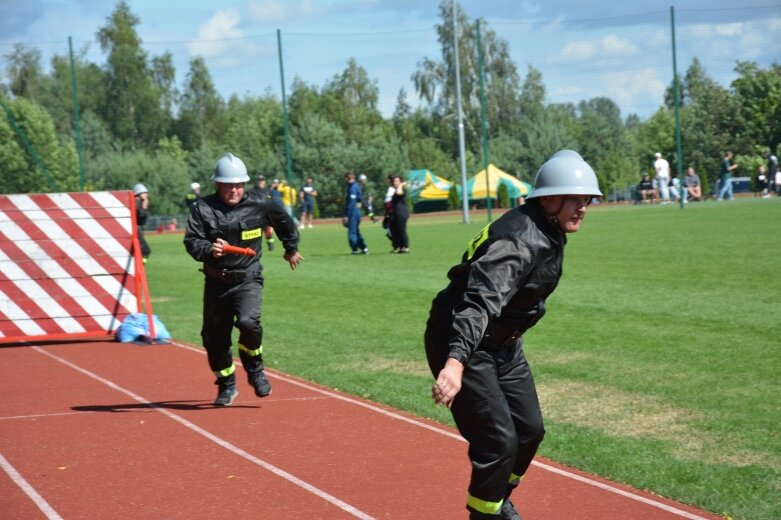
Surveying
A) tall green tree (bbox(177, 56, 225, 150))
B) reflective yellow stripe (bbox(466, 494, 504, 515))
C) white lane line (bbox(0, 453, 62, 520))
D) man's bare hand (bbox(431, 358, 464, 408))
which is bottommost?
white lane line (bbox(0, 453, 62, 520))

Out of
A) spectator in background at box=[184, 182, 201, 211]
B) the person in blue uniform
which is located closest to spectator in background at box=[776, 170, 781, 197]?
the person in blue uniform

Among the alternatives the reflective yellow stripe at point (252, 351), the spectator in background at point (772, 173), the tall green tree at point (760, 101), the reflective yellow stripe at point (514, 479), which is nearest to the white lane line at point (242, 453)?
the reflective yellow stripe at point (252, 351)

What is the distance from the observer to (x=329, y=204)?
182 feet

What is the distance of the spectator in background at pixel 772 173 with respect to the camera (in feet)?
149

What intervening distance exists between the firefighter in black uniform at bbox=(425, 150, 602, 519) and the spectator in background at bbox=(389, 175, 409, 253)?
841 inches

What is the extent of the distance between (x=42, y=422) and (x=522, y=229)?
596 centimetres

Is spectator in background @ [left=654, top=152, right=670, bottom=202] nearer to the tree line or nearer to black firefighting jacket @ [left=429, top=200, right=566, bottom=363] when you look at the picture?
the tree line

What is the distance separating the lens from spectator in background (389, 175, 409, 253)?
89.0 ft

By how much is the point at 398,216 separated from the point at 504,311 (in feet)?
71.5

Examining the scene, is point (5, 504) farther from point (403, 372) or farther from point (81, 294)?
point (81, 294)

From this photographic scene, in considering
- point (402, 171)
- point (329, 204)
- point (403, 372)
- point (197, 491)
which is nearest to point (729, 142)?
point (402, 171)

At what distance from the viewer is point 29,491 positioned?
7.37 m

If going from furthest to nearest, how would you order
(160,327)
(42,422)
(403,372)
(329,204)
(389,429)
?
(329,204) → (160,327) → (403,372) → (42,422) → (389,429)

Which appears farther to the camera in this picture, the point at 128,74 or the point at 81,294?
the point at 128,74
